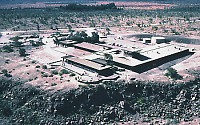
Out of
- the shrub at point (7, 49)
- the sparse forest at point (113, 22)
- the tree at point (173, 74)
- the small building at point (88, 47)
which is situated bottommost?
the tree at point (173, 74)

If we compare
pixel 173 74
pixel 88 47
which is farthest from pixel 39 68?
pixel 173 74

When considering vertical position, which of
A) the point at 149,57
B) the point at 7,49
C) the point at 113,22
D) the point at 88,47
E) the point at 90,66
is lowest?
the point at 7,49

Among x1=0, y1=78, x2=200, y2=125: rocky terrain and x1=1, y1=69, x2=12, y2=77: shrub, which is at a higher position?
x1=1, y1=69, x2=12, y2=77: shrub

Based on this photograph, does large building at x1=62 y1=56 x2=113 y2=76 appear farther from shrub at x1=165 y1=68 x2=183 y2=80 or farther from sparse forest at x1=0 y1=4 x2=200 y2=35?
sparse forest at x1=0 y1=4 x2=200 y2=35

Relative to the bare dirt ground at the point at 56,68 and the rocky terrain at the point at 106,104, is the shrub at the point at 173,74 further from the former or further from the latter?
the rocky terrain at the point at 106,104

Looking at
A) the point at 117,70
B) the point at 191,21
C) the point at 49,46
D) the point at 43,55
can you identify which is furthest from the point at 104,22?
the point at 117,70

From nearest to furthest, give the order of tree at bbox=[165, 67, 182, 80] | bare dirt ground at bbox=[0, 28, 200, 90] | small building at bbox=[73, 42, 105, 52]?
bare dirt ground at bbox=[0, 28, 200, 90]
tree at bbox=[165, 67, 182, 80]
small building at bbox=[73, 42, 105, 52]

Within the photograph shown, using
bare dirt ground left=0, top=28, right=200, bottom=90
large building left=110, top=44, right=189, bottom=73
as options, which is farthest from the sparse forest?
large building left=110, top=44, right=189, bottom=73

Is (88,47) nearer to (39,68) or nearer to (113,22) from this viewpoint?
(39,68)

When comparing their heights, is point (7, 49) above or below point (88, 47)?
below

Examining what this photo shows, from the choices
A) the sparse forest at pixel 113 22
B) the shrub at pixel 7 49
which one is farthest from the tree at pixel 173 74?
the shrub at pixel 7 49
